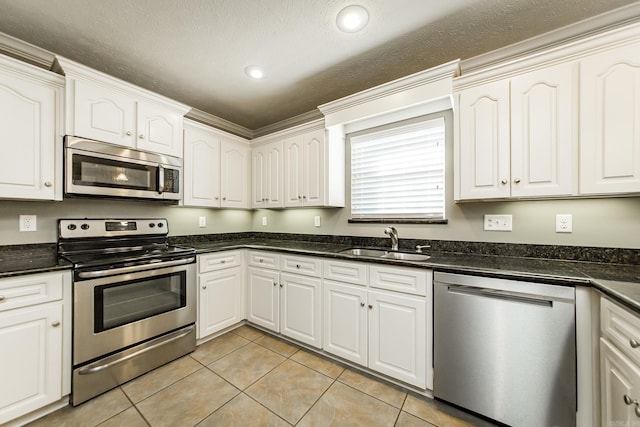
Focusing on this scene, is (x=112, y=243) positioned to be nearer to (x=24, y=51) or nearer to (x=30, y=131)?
(x=30, y=131)

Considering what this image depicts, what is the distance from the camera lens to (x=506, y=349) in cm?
141

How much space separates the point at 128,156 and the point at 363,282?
88.5 inches

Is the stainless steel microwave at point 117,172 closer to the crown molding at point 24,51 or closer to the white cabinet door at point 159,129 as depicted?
the white cabinet door at point 159,129

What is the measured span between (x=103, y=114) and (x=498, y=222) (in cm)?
326

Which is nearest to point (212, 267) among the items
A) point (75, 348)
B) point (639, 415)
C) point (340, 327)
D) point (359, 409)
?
point (75, 348)

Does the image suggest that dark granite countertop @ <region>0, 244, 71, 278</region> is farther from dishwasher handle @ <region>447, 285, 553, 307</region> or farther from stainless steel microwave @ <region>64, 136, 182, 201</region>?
dishwasher handle @ <region>447, 285, 553, 307</region>

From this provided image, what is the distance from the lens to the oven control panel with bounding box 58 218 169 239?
2023 mm

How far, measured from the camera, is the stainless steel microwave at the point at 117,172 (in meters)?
1.86

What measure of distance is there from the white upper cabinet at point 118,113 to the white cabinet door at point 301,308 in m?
1.74

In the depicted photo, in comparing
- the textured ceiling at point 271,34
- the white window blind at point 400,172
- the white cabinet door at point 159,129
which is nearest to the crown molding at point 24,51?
the textured ceiling at point 271,34

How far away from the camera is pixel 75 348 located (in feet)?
5.36

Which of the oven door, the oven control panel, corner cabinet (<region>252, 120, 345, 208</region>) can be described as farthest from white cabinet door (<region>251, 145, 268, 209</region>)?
the oven door

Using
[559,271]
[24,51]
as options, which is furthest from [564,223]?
[24,51]

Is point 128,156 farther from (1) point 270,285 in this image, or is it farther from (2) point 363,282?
(2) point 363,282
